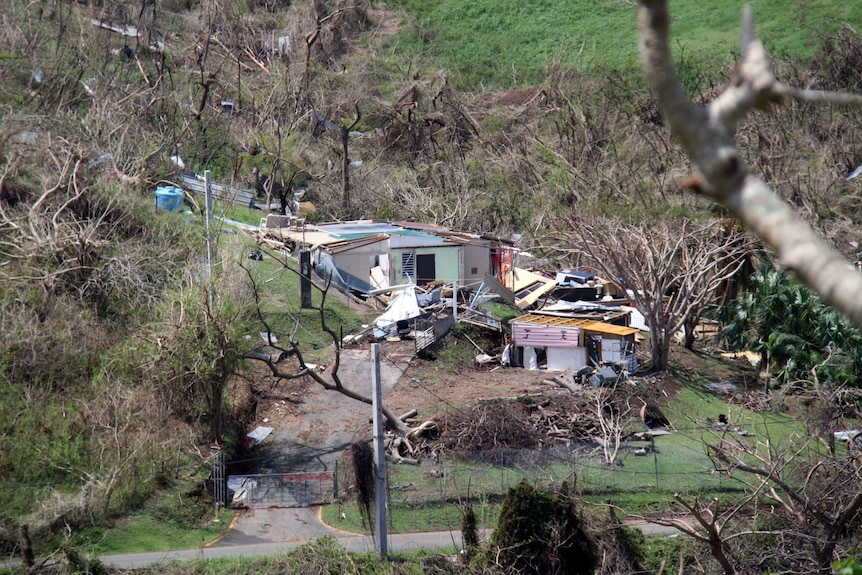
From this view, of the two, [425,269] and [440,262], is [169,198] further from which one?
[440,262]

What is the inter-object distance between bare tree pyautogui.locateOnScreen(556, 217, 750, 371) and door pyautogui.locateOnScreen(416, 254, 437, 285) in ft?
15.3

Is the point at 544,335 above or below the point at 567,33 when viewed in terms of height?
below

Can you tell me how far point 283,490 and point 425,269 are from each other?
42.0 feet

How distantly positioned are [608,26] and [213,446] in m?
52.5

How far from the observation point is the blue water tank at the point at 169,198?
92.8 ft

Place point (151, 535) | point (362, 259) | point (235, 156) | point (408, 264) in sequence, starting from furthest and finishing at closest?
point (235, 156) → point (408, 264) → point (362, 259) → point (151, 535)

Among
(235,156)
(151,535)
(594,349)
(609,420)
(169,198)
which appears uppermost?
(235,156)

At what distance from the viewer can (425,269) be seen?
2858cm

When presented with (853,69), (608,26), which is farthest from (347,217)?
(608,26)

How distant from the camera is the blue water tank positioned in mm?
28297

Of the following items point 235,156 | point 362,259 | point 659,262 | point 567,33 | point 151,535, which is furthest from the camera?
point 567,33

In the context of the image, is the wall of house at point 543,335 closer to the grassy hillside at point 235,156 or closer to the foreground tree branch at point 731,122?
the grassy hillside at point 235,156

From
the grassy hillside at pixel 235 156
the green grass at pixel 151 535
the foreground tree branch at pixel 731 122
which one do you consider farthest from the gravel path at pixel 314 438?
the foreground tree branch at pixel 731 122

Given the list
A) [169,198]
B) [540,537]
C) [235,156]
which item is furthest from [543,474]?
[235,156]
